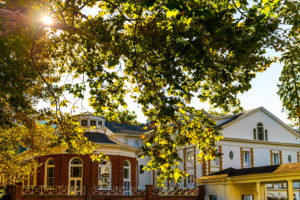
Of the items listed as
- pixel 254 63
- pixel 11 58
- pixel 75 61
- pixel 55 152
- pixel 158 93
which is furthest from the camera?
pixel 55 152

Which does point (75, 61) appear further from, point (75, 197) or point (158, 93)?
point (75, 197)

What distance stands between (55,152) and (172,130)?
18.5 metres

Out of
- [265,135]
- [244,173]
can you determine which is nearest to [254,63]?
[244,173]

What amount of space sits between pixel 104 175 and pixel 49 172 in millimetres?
4422

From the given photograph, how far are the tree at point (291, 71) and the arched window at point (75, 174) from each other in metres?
18.7

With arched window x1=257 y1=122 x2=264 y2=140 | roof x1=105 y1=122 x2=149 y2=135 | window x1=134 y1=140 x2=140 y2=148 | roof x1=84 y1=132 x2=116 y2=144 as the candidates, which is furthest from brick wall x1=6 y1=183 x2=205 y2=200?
roof x1=105 y1=122 x2=149 y2=135

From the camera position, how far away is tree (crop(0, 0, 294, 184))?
9.25 metres

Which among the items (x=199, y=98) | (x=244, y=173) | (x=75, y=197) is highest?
(x=199, y=98)

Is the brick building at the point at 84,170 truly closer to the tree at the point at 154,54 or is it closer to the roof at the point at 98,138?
the roof at the point at 98,138

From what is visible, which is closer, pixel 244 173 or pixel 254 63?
pixel 254 63

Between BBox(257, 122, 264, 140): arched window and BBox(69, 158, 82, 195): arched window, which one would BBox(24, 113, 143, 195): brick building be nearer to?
BBox(69, 158, 82, 195): arched window

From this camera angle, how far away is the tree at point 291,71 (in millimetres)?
10984

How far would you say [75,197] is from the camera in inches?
981

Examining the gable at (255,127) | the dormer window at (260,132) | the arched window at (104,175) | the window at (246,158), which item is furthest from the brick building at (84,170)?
the dormer window at (260,132)
